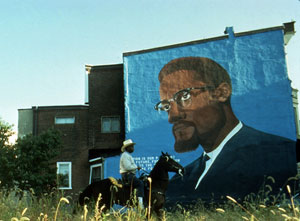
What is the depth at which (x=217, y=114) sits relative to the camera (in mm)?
21906

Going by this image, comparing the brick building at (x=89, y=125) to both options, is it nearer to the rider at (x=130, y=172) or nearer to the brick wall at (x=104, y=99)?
the brick wall at (x=104, y=99)

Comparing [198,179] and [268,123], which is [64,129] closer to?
[198,179]

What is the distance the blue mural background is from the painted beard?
0.25 meters

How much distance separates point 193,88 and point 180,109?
1.40 metres

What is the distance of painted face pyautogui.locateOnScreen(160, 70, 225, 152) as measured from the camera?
2191 centimetres

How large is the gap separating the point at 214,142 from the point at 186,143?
1.59 m

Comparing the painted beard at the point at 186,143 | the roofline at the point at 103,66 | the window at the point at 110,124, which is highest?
the roofline at the point at 103,66

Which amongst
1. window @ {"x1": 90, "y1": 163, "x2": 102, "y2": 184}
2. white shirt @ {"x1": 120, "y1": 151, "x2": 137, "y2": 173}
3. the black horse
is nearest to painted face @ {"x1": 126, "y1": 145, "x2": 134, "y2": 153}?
white shirt @ {"x1": 120, "y1": 151, "x2": 137, "y2": 173}

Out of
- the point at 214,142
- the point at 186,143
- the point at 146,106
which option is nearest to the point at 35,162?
the point at 146,106

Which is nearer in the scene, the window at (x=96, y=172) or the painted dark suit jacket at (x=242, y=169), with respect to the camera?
the painted dark suit jacket at (x=242, y=169)

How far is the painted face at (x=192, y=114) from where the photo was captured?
2191cm

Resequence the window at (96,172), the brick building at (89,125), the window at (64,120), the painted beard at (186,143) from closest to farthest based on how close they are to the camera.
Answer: the painted beard at (186,143) < the window at (96,172) < the brick building at (89,125) < the window at (64,120)

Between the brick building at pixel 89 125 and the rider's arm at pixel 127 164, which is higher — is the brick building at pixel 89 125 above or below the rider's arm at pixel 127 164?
above

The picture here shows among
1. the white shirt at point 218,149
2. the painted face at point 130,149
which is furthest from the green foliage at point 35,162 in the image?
the painted face at point 130,149
